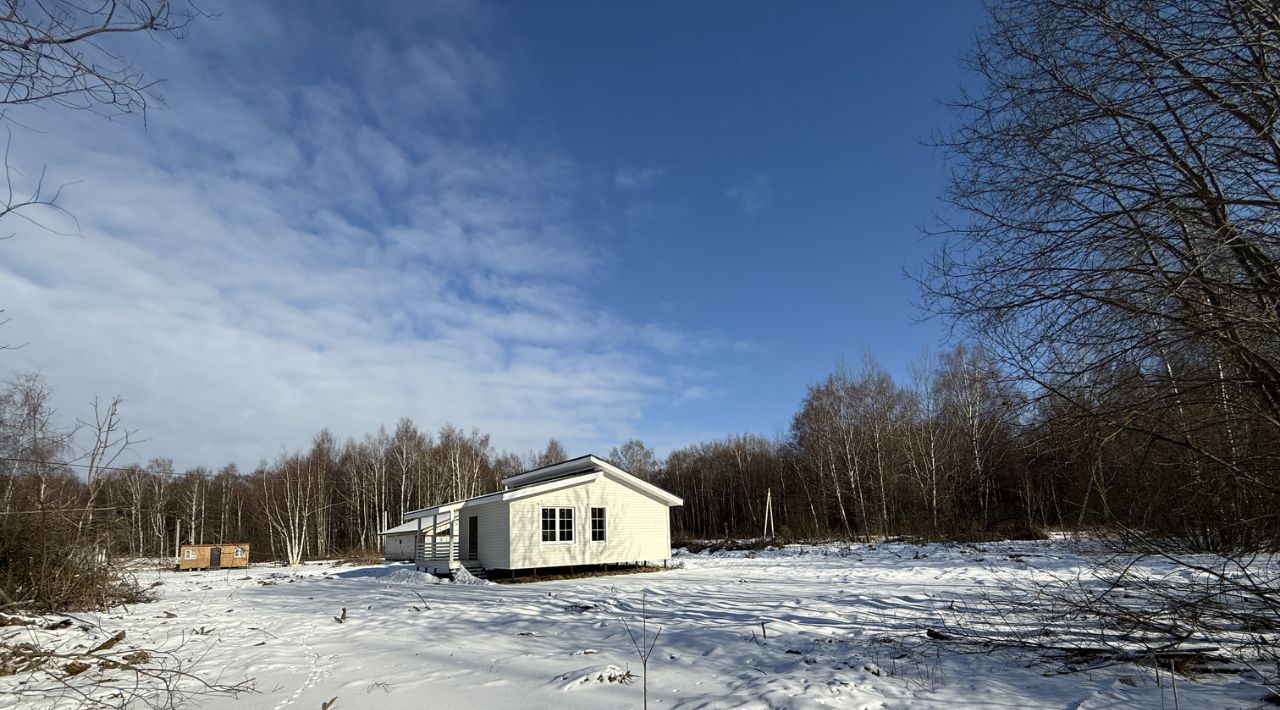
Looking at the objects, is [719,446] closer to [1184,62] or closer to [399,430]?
[399,430]

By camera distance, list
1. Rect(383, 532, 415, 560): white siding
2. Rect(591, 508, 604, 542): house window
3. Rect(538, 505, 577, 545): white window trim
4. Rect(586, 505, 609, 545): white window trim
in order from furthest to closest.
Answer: Rect(383, 532, 415, 560): white siding, Rect(591, 508, 604, 542): house window, Rect(586, 505, 609, 545): white window trim, Rect(538, 505, 577, 545): white window trim

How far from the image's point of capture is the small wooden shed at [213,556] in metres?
35.1

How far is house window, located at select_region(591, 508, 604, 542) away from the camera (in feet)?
67.9

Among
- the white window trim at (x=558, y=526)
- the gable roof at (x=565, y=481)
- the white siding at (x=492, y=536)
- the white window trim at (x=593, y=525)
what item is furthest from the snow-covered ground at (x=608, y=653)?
the white window trim at (x=593, y=525)

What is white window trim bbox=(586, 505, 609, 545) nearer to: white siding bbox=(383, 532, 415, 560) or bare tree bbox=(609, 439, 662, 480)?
white siding bbox=(383, 532, 415, 560)

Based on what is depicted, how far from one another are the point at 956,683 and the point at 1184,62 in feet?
16.0

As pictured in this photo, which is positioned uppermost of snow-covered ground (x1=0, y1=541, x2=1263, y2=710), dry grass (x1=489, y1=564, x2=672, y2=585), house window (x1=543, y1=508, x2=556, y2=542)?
house window (x1=543, y1=508, x2=556, y2=542)

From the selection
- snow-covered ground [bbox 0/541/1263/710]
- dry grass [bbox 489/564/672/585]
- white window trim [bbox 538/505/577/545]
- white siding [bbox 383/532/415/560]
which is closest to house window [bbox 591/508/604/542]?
white window trim [bbox 538/505/577/545]

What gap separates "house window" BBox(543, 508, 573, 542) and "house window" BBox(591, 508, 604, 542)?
→ 2.71 ft

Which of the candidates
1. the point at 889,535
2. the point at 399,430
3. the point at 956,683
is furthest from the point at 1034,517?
the point at 399,430

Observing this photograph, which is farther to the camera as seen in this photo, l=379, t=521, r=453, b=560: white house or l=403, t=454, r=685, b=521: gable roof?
l=379, t=521, r=453, b=560: white house

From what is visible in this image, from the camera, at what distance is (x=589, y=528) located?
20.5 m

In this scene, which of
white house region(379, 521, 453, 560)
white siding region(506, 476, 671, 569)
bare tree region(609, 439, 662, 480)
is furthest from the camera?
bare tree region(609, 439, 662, 480)

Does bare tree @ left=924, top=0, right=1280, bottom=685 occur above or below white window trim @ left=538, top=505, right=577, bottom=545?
above
